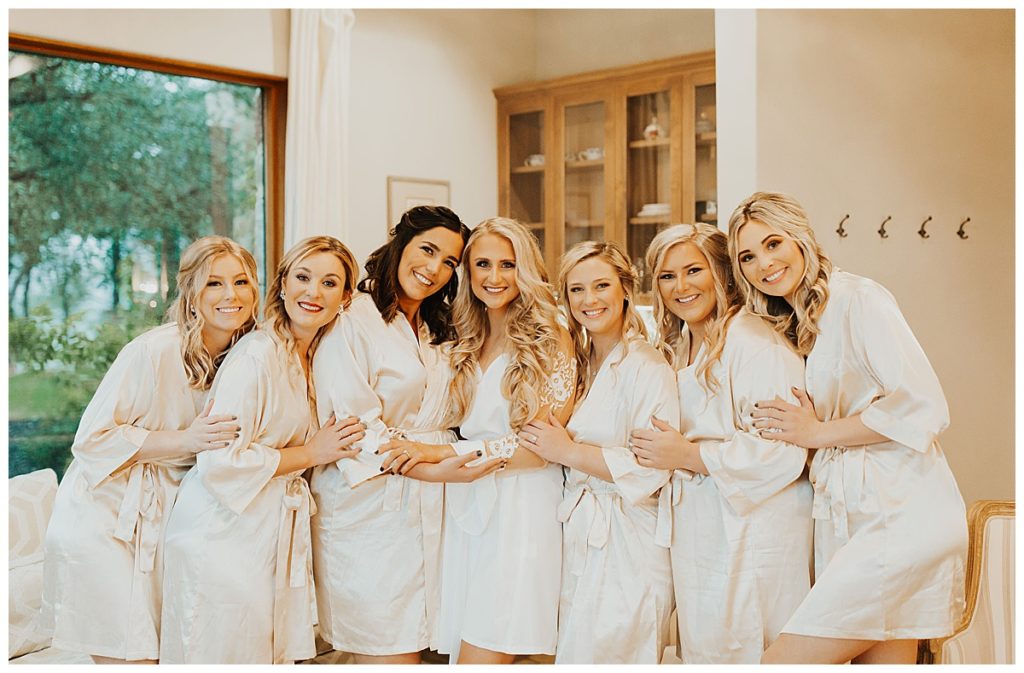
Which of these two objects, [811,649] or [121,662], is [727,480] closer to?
[811,649]

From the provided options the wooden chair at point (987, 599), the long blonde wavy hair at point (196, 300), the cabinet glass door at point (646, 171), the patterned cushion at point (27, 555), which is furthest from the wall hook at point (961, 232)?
the patterned cushion at point (27, 555)

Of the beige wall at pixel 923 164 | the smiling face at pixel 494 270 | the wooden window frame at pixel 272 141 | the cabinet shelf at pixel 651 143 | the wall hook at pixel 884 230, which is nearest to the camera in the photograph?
the smiling face at pixel 494 270

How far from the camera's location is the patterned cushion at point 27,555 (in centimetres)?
305

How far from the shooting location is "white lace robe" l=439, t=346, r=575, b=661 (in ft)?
8.34

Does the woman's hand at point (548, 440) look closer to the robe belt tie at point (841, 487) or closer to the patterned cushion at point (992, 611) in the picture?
the robe belt tie at point (841, 487)

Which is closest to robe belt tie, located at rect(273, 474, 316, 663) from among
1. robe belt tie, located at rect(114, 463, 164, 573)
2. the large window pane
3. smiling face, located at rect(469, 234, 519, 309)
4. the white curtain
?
robe belt tie, located at rect(114, 463, 164, 573)

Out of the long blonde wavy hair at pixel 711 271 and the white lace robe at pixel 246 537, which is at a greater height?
the long blonde wavy hair at pixel 711 271

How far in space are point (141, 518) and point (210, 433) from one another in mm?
329

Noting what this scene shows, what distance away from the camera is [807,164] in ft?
11.6

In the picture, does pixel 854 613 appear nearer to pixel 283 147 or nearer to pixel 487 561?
pixel 487 561

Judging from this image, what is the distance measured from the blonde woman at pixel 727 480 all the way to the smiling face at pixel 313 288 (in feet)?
2.81

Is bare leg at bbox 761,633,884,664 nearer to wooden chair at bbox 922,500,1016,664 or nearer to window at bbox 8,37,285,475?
wooden chair at bbox 922,500,1016,664

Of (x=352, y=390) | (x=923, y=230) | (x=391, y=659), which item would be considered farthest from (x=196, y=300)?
(x=923, y=230)

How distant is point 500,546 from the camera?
8.42 ft
